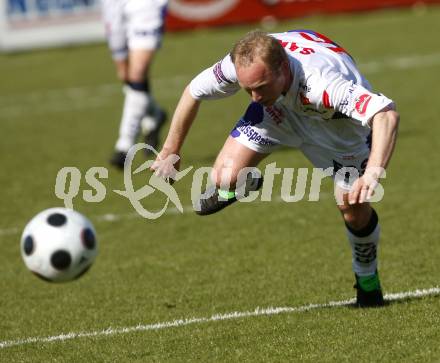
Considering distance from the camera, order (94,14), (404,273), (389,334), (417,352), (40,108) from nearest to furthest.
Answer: (417,352) → (389,334) → (404,273) → (40,108) → (94,14)

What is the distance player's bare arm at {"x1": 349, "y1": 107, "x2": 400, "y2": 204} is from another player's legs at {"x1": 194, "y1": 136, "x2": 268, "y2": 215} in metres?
1.28

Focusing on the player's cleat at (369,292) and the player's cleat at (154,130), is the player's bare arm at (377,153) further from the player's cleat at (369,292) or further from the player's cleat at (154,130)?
the player's cleat at (154,130)

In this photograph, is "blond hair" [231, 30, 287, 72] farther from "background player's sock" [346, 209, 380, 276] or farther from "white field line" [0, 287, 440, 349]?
"white field line" [0, 287, 440, 349]

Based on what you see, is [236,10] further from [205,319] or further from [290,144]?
[205,319]

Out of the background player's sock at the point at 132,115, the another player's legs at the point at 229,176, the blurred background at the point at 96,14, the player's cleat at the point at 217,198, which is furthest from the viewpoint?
the blurred background at the point at 96,14

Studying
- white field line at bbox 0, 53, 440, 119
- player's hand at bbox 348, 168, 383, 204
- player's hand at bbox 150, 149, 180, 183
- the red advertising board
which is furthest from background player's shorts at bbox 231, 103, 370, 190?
the red advertising board

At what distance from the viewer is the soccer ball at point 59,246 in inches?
248

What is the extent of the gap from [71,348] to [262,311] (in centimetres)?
123

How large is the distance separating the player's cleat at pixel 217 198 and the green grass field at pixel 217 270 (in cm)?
58

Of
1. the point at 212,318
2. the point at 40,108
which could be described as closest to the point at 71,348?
the point at 212,318

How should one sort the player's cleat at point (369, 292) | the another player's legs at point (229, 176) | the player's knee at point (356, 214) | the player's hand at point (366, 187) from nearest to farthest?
the player's hand at point (366, 187) → the player's knee at point (356, 214) → the player's cleat at point (369, 292) → the another player's legs at point (229, 176)

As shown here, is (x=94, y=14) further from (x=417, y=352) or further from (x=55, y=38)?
(x=417, y=352)

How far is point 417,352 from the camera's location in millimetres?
5457

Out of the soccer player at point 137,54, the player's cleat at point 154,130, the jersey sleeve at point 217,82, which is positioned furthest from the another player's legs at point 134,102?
the jersey sleeve at point 217,82
